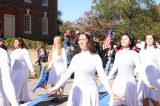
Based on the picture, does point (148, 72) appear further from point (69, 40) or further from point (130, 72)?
point (69, 40)

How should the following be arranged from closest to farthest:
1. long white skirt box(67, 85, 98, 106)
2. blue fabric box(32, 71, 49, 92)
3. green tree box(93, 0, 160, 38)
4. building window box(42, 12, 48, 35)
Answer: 1. long white skirt box(67, 85, 98, 106)
2. blue fabric box(32, 71, 49, 92)
3. building window box(42, 12, 48, 35)
4. green tree box(93, 0, 160, 38)

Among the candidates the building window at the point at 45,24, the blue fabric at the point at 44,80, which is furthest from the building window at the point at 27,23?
the blue fabric at the point at 44,80

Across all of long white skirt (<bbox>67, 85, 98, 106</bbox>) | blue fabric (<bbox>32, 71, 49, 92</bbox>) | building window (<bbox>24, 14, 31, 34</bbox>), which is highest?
building window (<bbox>24, 14, 31, 34</bbox>)

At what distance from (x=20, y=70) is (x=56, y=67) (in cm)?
195

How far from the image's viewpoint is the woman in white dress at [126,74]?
9158 mm

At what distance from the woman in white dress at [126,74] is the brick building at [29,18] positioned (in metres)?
32.9

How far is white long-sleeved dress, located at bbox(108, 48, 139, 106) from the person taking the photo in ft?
30.1

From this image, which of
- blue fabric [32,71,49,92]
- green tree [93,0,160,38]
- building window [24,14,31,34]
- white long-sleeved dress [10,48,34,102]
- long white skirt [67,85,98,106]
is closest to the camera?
long white skirt [67,85,98,106]

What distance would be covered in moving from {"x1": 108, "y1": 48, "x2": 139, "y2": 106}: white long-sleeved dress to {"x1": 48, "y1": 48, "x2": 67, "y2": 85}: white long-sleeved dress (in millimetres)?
4389

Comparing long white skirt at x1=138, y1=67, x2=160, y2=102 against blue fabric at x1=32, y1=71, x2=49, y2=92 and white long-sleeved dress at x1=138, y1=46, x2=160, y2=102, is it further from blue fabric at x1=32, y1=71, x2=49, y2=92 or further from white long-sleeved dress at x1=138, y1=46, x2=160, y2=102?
blue fabric at x1=32, y1=71, x2=49, y2=92

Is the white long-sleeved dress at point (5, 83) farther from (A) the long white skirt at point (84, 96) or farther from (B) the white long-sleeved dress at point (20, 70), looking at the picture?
(B) the white long-sleeved dress at point (20, 70)

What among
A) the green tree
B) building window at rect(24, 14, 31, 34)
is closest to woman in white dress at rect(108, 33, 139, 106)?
building window at rect(24, 14, 31, 34)

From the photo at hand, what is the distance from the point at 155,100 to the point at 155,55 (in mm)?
1095

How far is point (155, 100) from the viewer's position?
35.2 ft
